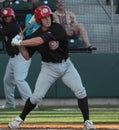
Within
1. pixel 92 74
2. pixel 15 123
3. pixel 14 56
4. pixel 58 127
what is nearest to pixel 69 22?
pixel 92 74

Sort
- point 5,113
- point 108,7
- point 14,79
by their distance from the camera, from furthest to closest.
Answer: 1. point 108,7
2. point 14,79
3. point 5,113

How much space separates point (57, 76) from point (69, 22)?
5.93m

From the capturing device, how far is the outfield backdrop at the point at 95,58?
14.3 meters

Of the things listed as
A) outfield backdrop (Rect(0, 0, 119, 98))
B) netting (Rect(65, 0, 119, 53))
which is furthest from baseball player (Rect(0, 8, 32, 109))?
netting (Rect(65, 0, 119, 53))

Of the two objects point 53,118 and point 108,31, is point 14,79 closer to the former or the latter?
point 53,118

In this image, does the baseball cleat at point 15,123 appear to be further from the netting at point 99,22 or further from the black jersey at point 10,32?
the netting at point 99,22

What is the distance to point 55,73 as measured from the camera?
27.9 ft

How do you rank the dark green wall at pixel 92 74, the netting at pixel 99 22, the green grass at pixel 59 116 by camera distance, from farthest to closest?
the netting at pixel 99 22
the dark green wall at pixel 92 74
the green grass at pixel 59 116

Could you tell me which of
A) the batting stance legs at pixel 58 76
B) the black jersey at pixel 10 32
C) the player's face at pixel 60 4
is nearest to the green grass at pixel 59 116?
the batting stance legs at pixel 58 76

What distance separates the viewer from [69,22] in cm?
1434

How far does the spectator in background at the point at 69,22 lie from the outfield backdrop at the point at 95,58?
46 centimetres

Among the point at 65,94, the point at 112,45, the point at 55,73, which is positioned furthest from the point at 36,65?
the point at 55,73

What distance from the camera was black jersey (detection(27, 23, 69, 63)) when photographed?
8.31 metres

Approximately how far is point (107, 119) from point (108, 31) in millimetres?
5380
